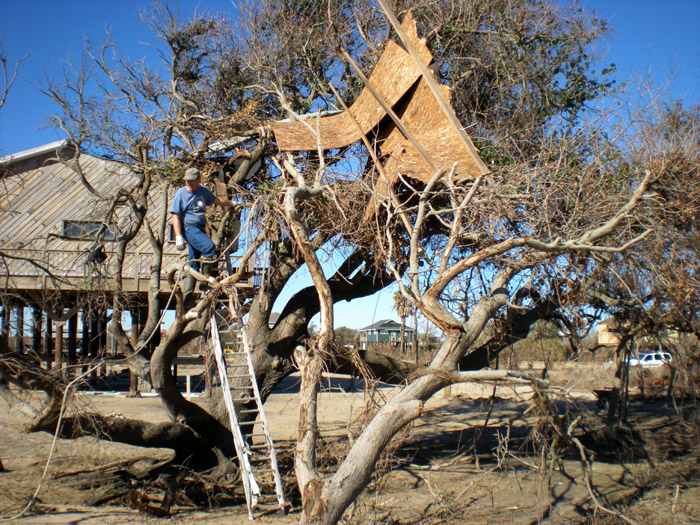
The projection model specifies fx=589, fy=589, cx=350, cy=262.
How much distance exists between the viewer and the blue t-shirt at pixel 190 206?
8047 millimetres

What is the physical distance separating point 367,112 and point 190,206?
128 inches

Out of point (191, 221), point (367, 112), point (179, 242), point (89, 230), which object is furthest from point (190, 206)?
point (89, 230)

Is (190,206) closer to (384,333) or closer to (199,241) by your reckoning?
(199,241)

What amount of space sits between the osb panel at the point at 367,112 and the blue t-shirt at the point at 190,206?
72.1 inches

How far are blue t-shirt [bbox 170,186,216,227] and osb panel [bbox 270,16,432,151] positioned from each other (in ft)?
6.01

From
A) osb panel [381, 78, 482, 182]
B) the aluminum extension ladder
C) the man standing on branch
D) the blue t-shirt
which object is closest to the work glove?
the man standing on branch

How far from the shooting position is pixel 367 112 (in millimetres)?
9469

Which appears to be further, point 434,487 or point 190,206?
point 434,487

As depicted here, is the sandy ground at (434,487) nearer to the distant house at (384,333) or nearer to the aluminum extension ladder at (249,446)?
the aluminum extension ladder at (249,446)

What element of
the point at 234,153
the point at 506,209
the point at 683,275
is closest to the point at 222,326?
the point at 234,153

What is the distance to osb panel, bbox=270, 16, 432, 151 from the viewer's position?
9133 millimetres

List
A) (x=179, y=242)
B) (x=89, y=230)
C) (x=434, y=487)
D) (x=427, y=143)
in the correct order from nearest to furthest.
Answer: (x=179, y=242)
(x=427, y=143)
(x=434, y=487)
(x=89, y=230)

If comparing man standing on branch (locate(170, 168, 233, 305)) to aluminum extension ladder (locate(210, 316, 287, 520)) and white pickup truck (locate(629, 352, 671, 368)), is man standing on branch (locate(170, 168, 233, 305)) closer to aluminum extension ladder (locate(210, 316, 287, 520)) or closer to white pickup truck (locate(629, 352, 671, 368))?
aluminum extension ladder (locate(210, 316, 287, 520))

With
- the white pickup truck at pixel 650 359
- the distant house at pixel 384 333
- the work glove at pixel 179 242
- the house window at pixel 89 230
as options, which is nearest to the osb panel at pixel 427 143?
the work glove at pixel 179 242
